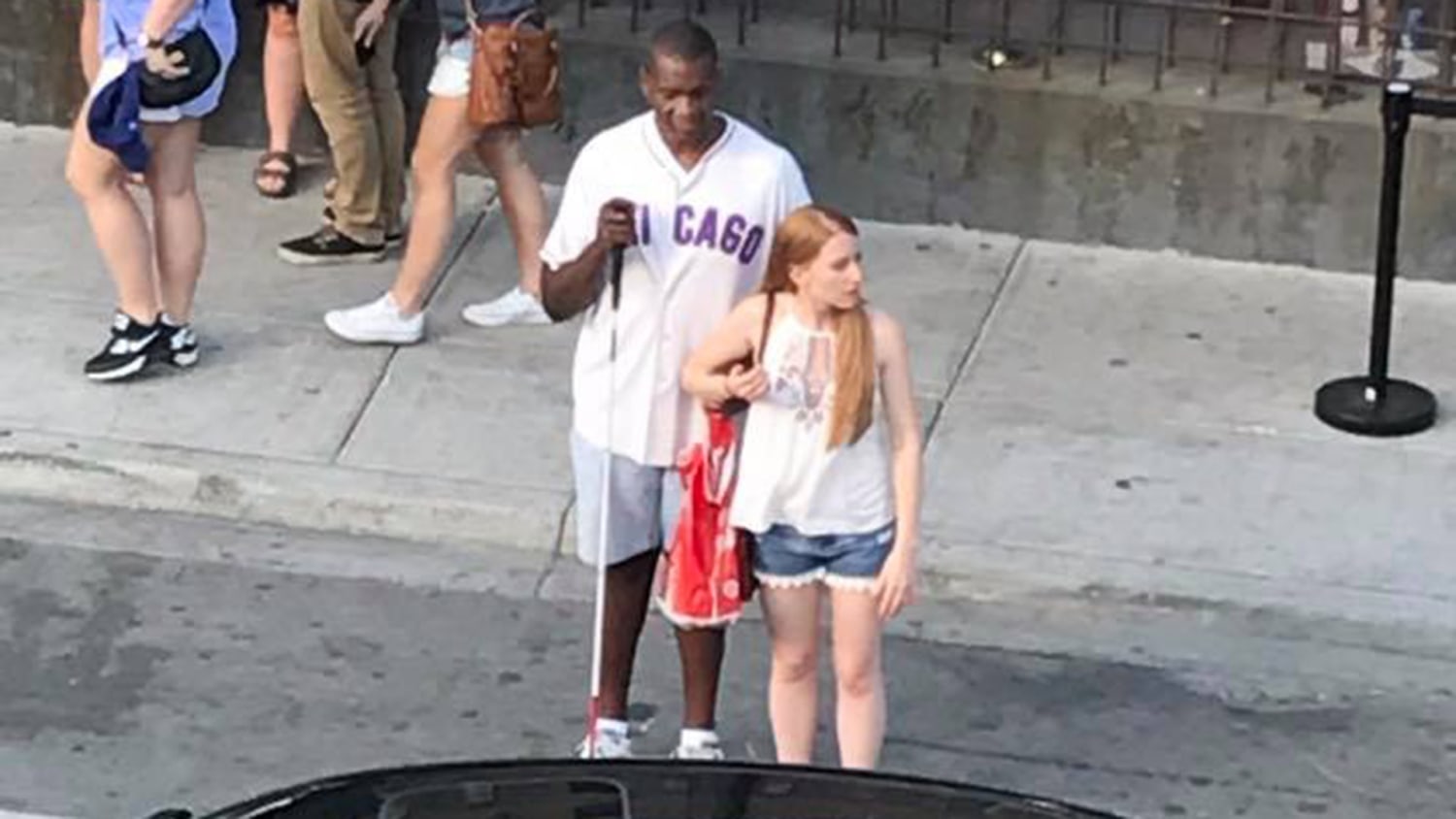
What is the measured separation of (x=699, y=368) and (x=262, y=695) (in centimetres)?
170

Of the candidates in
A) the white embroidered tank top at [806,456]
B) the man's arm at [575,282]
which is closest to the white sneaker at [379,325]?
the man's arm at [575,282]

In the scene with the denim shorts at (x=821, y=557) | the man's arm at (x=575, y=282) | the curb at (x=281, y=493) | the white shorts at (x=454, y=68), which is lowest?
the curb at (x=281, y=493)

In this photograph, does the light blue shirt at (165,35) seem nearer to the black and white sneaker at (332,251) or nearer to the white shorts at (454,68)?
the white shorts at (454,68)

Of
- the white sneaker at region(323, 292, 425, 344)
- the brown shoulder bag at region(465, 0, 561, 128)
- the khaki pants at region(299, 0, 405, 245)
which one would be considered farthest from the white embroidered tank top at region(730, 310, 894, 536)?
the khaki pants at region(299, 0, 405, 245)

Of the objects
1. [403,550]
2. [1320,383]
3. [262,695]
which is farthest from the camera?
[1320,383]

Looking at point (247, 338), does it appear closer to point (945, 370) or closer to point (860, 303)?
point (945, 370)

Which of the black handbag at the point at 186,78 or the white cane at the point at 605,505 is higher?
the black handbag at the point at 186,78

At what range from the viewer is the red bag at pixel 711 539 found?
7.18m

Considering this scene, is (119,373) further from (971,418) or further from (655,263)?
(655,263)

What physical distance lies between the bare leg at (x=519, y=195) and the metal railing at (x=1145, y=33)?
1.26 m

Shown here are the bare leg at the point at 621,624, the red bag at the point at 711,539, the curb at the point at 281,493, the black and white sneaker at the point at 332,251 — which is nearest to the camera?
the red bag at the point at 711,539

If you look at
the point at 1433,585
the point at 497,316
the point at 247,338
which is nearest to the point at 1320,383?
the point at 1433,585

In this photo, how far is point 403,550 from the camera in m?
9.09

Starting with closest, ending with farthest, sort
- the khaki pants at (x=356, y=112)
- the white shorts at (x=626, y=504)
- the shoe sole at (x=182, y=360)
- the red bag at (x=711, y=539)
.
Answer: the red bag at (x=711, y=539), the white shorts at (x=626, y=504), the shoe sole at (x=182, y=360), the khaki pants at (x=356, y=112)
